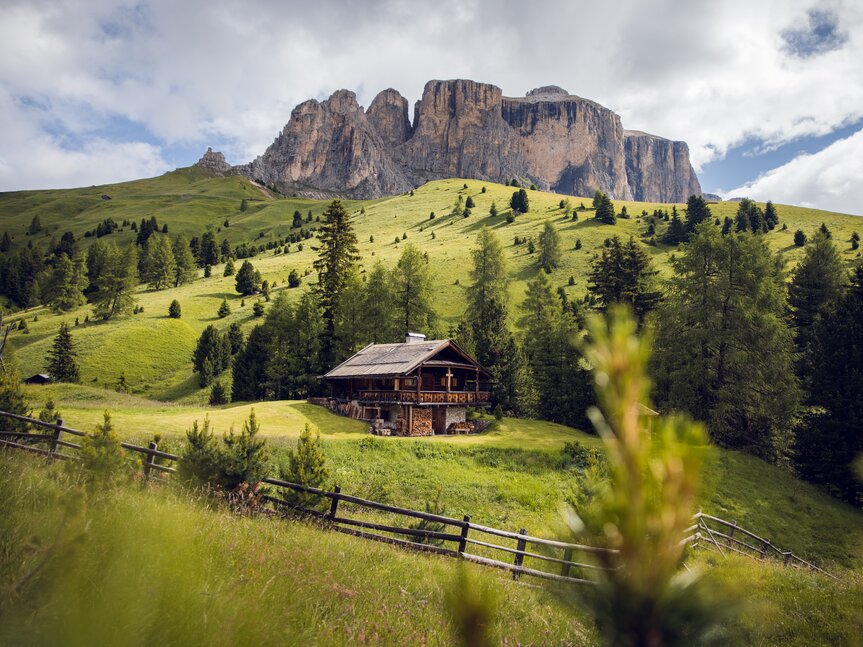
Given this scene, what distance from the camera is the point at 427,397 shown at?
124 ft

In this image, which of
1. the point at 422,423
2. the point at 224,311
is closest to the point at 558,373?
the point at 422,423

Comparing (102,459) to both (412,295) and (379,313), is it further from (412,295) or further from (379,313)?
(412,295)

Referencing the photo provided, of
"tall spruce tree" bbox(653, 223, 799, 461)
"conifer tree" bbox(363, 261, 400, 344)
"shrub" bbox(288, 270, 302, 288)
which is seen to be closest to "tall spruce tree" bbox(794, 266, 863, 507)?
"tall spruce tree" bbox(653, 223, 799, 461)

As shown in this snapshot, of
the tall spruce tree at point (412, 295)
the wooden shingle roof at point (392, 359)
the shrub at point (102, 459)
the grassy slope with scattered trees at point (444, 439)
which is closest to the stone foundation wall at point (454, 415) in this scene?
the wooden shingle roof at point (392, 359)

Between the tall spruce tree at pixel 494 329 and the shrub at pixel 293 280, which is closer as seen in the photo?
the tall spruce tree at pixel 494 329

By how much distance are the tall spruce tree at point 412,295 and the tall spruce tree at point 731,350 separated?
76.5ft

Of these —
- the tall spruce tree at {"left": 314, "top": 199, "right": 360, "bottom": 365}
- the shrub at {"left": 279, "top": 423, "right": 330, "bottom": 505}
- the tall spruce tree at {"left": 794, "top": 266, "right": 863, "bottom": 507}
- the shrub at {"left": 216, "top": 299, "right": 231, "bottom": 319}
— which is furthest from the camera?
the shrub at {"left": 216, "top": 299, "right": 231, "bottom": 319}

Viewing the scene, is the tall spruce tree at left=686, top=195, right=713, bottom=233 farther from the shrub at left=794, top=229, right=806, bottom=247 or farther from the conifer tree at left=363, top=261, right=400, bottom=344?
the conifer tree at left=363, top=261, right=400, bottom=344

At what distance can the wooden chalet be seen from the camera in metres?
37.3

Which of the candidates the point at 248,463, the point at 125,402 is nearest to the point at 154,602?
the point at 248,463

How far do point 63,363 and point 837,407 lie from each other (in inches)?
2743

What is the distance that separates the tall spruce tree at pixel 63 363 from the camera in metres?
53.5

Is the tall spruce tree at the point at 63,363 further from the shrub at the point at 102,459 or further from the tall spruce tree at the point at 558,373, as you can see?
the shrub at the point at 102,459

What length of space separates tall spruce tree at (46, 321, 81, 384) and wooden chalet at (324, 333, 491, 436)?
32691 millimetres
